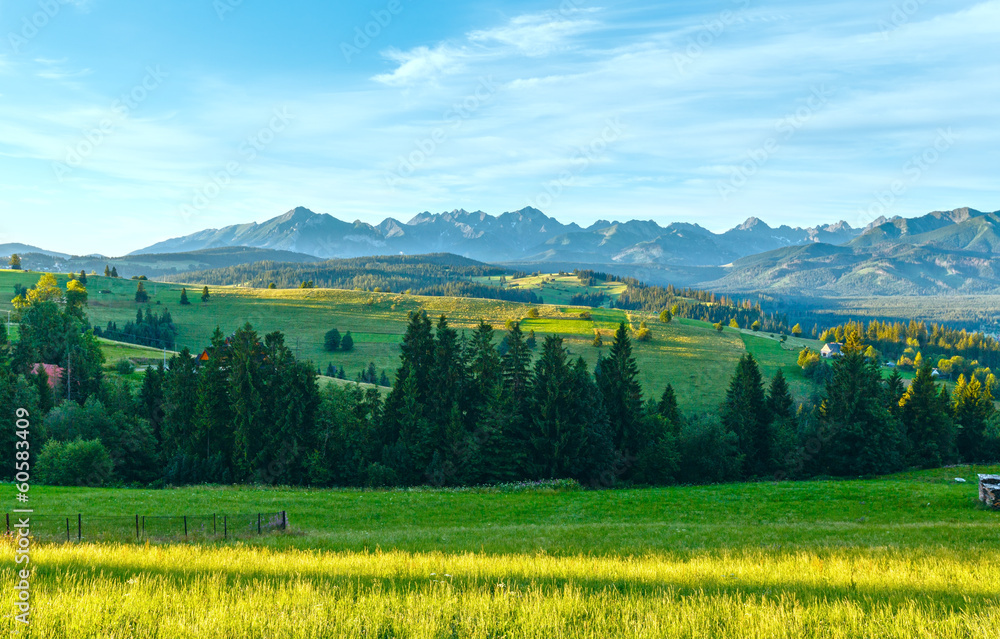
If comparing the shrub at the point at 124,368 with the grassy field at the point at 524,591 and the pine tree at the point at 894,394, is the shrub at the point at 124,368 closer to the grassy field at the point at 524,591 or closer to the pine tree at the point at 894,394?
the grassy field at the point at 524,591

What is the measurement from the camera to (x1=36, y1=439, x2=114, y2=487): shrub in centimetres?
4909

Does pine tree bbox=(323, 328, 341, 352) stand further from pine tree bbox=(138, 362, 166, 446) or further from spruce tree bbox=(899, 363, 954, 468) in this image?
spruce tree bbox=(899, 363, 954, 468)

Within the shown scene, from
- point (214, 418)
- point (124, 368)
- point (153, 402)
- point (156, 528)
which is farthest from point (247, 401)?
point (124, 368)

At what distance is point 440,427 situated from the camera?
2235 inches

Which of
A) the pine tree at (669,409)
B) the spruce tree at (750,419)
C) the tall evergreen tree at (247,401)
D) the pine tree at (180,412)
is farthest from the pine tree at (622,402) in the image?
the pine tree at (180,412)

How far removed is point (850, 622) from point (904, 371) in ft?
701

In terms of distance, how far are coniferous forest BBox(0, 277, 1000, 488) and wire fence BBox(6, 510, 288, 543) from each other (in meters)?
29.8

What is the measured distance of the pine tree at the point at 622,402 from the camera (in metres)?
63.3

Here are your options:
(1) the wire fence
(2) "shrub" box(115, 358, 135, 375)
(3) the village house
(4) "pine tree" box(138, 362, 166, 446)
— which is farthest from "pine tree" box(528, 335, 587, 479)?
(3) the village house

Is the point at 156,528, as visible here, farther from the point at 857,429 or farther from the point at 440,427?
the point at 857,429

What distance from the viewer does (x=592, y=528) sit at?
26469mm

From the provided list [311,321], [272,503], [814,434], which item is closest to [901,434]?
[814,434]

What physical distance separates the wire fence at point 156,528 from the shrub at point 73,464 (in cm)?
2688

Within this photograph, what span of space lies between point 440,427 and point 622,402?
2172 cm
